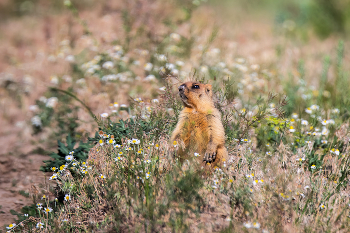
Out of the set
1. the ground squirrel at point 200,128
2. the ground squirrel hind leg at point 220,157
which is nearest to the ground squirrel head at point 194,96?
the ground squirrel at point 200,128

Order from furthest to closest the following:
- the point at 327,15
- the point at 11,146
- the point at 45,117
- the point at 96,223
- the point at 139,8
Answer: the point at 327,15 → the point at 139,8 → the point at 45,117 → the point at 11,146 → the point at 96,223

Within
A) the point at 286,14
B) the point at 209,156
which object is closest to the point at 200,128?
the point at 209,156

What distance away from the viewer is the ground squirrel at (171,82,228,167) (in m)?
3.53

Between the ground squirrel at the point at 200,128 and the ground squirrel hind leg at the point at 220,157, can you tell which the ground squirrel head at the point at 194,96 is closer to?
the ground squirrel at the point at 200,128

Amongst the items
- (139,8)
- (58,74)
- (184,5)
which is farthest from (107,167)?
(184,5)

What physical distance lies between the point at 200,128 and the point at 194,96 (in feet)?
1.31

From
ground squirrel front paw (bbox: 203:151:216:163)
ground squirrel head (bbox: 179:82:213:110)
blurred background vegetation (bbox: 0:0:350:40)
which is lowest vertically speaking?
ground squirrel front paw (bbox: 203:151:216:163)

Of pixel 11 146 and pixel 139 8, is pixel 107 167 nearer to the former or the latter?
pixel 11 146

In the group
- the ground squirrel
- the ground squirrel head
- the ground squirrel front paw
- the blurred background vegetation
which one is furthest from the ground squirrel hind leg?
the blurred background vegetation

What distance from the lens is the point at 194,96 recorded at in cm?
383

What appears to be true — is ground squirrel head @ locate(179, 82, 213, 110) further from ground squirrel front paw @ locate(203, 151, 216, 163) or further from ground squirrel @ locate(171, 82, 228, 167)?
ground squirrel front paw @ locate(203, 151, 216, 163)

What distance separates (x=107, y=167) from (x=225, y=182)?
1.36m

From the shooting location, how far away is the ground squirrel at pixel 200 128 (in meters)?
3.53

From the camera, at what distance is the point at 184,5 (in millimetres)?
8953
